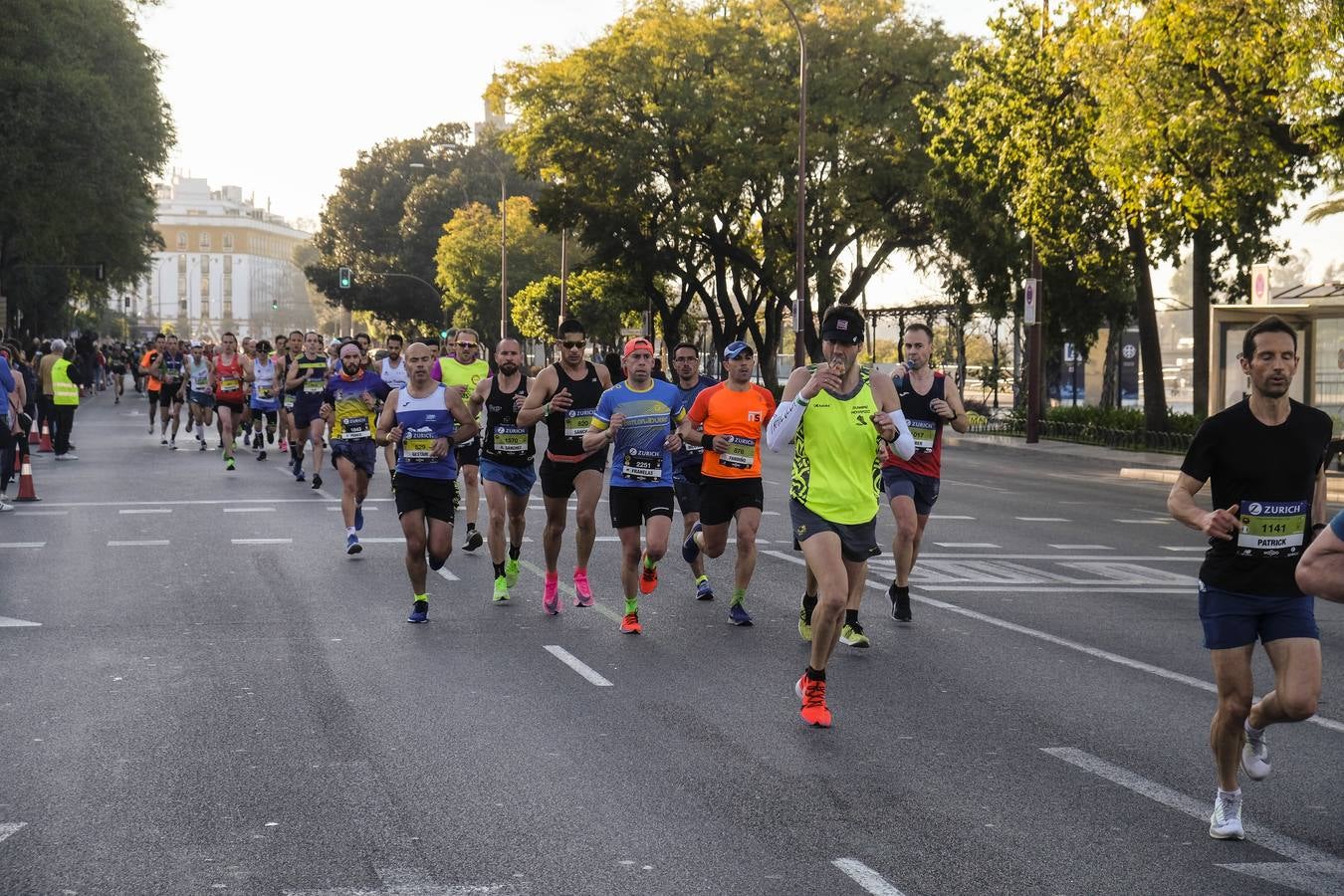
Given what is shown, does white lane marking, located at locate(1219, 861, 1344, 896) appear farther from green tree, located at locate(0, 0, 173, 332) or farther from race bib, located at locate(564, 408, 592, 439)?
green tree, located at locate(0, 0, 173, 332)

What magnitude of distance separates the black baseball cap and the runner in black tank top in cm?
344

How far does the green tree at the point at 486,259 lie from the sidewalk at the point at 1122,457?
46.0m

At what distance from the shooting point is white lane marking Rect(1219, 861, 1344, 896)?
5383mm

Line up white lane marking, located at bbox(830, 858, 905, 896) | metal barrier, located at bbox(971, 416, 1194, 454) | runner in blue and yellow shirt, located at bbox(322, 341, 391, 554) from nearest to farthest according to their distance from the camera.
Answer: white lane marking, located at bbox(830, 858, 905, 896) → runner in blue and yellow shirt, located at bbox(322, 341, 391, 554) → metal barrier, located at bbox(971, 416, 1194, 454)

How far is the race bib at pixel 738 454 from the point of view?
10695mm

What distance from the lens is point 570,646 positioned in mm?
9961

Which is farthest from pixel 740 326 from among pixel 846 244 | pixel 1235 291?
pixel 1235 291

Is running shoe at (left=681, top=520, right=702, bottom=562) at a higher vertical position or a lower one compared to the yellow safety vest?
lower

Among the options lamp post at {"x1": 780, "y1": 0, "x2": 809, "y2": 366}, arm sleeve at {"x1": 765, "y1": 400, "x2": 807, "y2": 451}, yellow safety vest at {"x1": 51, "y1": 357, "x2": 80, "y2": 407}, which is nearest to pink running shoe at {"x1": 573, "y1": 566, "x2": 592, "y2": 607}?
arm sleeve at {"x1": 765, "y1": 400, "x2": 807, "y2": 451}

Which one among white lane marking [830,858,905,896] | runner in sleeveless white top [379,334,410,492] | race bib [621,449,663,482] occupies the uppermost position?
runner in sleeveless white top [379,334,410,492]

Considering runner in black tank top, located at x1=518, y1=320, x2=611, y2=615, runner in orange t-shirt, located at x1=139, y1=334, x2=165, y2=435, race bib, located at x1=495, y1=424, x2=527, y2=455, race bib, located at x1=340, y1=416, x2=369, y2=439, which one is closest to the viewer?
runner in black tank top, located at x1=518, y1=320, x2=611, y2=615

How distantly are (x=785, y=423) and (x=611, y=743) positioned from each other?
168 centimetres

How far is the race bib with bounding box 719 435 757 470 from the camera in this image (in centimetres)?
1070

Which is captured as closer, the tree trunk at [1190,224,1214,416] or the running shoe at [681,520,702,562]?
the running shoe at [681,520,702,562]
